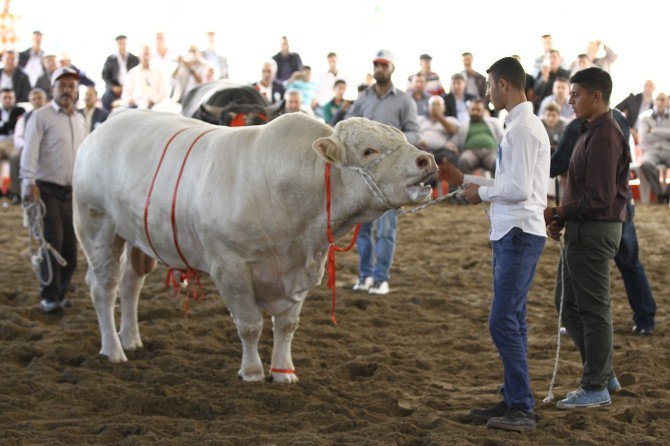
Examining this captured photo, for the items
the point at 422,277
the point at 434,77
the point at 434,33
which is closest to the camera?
the point at 422,277

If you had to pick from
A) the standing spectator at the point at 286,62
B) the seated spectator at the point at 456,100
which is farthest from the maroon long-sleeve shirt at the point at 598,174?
the standing spectator at the point at 286,62

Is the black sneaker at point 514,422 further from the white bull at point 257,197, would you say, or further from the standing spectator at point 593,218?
the white bull at point 257,197

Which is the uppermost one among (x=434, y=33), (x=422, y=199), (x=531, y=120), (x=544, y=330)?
(x=434, y=33)

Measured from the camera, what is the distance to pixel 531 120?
4.59m

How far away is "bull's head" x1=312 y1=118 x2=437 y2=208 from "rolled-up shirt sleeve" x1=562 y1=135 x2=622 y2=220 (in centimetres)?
76

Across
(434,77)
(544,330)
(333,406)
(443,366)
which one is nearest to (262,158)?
(333,406)

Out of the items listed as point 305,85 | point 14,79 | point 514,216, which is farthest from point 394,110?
point 14,79

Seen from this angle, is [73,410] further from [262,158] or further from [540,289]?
[540,289]

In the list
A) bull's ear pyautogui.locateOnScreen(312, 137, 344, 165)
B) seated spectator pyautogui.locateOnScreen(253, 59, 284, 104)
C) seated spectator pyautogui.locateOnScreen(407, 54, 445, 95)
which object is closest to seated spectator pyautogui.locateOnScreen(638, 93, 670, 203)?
seated spectator pyautogui.locateOnScreen(407, 54, 445, 95)

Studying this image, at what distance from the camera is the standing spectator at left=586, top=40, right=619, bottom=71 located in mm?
15211

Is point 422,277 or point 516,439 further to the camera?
point 422,277

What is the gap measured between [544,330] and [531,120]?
2.94m

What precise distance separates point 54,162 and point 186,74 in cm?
778

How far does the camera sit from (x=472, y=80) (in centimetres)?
1502
